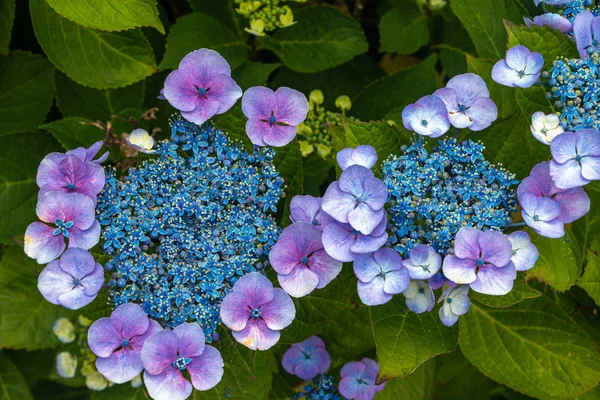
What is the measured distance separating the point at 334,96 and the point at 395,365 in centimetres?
125

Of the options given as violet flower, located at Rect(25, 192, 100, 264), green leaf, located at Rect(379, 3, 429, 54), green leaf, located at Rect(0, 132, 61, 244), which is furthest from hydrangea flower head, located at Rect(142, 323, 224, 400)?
green leaf, located at Rect(379, 3, 429, 54)

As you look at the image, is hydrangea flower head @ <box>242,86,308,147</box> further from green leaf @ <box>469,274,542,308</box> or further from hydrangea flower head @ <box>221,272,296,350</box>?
green leaf @ <box>469,274,542,308</box>

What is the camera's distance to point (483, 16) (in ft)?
7.00

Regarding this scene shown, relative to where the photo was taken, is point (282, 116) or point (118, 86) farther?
point (118, 86)

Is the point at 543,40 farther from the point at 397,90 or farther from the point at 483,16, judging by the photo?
the point at 397,90

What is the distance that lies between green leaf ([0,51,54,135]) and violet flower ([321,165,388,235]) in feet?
4.41

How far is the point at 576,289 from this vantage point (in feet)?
7.38

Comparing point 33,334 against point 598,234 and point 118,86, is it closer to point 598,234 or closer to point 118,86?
point 118,86

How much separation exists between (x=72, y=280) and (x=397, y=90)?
132 centimetres

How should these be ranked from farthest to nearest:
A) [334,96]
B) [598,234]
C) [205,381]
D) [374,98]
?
1. [334,96]
2. [374,98]
3. [598,234]
4. [205,381]

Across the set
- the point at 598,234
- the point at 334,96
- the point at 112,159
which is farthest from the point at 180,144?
the point at 598,234

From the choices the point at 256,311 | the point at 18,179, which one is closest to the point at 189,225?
the point at 256,311

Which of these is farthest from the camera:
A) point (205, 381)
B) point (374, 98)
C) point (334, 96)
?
point (334, 96)

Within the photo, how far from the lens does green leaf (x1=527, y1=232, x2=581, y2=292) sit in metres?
1.73
